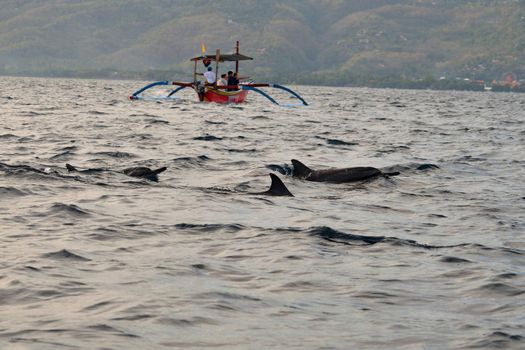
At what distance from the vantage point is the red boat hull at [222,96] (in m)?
54.5

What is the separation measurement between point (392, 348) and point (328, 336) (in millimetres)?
575

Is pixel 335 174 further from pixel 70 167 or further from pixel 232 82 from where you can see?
pixel 232 82

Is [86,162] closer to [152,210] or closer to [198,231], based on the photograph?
[152,210]

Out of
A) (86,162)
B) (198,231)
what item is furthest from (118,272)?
(86,162)

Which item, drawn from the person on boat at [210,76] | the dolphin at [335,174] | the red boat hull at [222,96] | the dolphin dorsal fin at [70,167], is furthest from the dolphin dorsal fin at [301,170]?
the red boat hull at [222,96]

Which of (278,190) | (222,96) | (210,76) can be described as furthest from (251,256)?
(222,96)

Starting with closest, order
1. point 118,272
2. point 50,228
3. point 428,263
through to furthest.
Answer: point 118,272 → point 428,263 → point 50,228

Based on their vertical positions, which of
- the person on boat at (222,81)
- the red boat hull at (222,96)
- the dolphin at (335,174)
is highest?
the person on boat at (222,81)

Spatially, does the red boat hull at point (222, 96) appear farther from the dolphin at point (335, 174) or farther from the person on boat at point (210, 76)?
the dolphin at point (335, 174)

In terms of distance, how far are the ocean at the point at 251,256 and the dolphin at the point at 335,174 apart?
29 centimetres

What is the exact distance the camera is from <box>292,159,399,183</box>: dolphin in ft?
55.8

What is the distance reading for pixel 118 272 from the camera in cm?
915

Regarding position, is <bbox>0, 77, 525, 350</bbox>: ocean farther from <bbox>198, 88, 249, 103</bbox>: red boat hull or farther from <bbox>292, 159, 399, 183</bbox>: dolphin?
<bbox>198, 88, 249, 103</bbox>: red boat hull

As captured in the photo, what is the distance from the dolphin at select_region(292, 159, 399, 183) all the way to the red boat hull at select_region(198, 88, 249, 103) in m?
37.4
